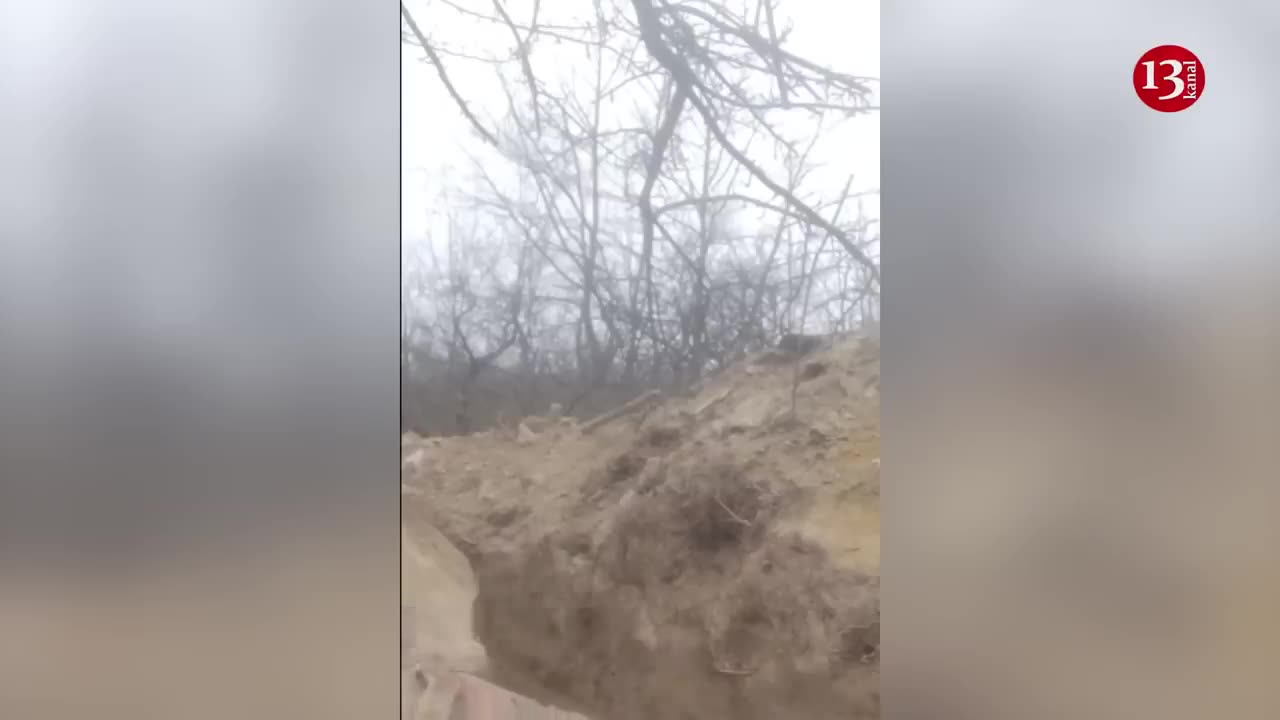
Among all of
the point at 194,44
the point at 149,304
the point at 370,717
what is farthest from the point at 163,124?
the point at 370,717

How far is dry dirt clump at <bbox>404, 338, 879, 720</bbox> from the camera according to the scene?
1248mm

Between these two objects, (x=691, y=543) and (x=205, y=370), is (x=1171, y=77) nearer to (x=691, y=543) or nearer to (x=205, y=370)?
(x=691, y=543)

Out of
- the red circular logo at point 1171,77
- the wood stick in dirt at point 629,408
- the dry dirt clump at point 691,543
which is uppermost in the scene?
the red circular logo at point 1171,77

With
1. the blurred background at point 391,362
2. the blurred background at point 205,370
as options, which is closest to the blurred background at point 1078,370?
the blurred background at point 391,362

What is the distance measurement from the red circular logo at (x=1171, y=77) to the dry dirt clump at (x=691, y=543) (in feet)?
1.87

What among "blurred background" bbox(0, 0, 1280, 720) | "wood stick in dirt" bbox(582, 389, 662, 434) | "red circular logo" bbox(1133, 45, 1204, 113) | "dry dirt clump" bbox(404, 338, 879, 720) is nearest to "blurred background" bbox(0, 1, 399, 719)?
"blurred background" bbox(0, 0, 1280, 720)

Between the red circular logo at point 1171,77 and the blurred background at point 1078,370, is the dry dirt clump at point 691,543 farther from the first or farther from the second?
the red circular logo at point 1171,77

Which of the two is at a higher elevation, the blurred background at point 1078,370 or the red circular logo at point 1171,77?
the red circular logo at point 1171,77

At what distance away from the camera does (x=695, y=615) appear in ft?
4.13

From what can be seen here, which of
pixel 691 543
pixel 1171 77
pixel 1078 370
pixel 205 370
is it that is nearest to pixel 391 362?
pixel 205 370

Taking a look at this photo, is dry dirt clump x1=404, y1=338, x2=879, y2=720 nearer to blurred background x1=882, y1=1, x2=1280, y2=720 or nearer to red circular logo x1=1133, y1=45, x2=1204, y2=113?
blurred background x1=882, y1=1, x2=1280, y2=720

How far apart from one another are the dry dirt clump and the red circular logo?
0.57 m

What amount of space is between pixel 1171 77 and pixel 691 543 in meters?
1.02

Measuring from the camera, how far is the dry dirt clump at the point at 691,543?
125 cm
